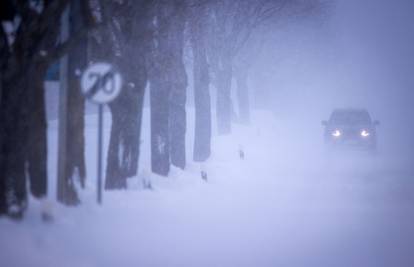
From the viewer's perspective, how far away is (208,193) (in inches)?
421

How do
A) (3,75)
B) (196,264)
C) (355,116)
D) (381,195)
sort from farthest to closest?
(355,116)
(381,195)
(3,75)
(196,264)

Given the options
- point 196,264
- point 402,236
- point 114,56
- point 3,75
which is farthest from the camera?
point 114,56

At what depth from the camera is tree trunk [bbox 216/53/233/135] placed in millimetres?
20625

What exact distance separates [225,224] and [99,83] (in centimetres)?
321

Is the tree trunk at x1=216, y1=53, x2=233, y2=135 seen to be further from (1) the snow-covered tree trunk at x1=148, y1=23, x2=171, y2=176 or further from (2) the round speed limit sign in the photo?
(2) the round speed limit sign

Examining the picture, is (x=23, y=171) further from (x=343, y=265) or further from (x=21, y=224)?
(x=343, y=265)

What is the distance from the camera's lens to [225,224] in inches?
306

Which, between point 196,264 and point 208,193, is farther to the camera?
point 208,193

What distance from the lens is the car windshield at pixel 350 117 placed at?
64.3ft

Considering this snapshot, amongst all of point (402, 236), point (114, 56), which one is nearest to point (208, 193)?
point (114, 56)

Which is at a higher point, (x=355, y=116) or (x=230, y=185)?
(x=355, y=116)

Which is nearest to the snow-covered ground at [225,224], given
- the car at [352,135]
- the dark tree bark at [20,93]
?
the dark tree bark at [20,93]

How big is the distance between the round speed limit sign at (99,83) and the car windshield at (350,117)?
14.8 metres

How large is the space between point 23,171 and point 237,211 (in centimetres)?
418
